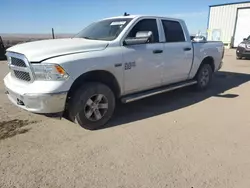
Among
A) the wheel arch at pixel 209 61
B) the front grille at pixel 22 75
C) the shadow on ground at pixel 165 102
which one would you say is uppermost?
the front grille at pixel 22 75

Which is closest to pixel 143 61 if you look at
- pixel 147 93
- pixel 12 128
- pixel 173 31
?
pixel 147 93

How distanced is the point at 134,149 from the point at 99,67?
1428 millimetres

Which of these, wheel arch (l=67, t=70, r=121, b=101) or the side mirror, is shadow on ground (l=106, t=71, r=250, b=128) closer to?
wheel arch (l=67, t=70, r=121, b=101)

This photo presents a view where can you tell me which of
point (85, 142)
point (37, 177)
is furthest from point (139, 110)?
point (37, 177)

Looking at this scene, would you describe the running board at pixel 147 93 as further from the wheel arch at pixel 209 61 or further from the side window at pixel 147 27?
the side window at pixel 147 27

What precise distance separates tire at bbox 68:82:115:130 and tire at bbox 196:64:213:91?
3169 mm

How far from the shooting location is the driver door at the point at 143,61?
13.9 ft

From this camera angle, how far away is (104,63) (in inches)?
151

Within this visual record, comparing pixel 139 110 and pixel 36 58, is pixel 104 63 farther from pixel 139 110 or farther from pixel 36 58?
pixel 139 110

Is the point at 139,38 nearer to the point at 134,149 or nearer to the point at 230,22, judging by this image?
the point at 134,149

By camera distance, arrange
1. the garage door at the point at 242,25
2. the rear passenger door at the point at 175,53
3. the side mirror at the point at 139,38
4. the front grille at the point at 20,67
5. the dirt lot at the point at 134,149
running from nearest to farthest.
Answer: the dirt lot at the point at 134,149 → the front grille at the point at 20,67 → the side mirror at the point at 139,38 → the rear passenger door at the point at 175,53 → the garage door at the point at 242,25

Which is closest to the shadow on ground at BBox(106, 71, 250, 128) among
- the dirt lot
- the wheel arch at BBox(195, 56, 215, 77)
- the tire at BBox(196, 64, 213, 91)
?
the dirt lot

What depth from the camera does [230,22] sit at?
23.3 meters

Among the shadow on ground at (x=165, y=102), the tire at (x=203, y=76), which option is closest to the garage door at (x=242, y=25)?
the shadow on ground at (x=165, y=102)
